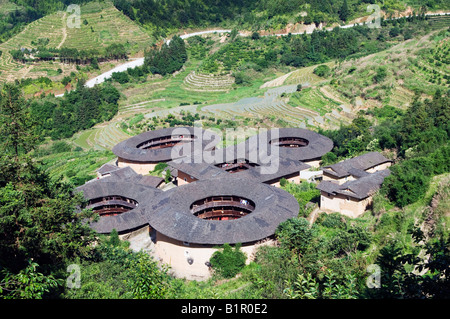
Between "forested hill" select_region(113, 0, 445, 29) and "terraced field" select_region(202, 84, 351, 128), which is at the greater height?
"forested hill" select_region(113, 0, 445, 29)

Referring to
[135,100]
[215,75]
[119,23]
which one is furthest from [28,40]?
[215,75]

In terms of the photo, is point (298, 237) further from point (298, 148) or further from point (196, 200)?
point (298, 148)

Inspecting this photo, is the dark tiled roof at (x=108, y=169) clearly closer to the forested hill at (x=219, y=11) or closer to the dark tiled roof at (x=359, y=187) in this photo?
the dark tiled roof at (x=359, y=187)

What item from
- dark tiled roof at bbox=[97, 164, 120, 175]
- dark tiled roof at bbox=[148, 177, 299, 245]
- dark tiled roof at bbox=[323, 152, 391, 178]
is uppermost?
dark tiled roof at bbox=[97, 164, 120, 175]

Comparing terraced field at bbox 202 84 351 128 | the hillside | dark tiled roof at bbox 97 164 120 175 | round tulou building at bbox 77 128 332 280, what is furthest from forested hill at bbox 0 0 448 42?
dark tiled roof at bbox 97 164 120 175

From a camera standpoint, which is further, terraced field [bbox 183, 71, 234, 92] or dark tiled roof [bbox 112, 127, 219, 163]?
terraced field [bbox 183, 71, 234, 92]

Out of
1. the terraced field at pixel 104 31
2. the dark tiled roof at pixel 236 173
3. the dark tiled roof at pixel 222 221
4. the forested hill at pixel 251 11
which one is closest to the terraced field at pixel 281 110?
the dark tiled roof at pixel 236 173

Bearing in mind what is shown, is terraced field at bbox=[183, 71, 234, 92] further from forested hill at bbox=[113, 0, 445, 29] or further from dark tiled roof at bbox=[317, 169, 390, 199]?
dark tiled roof at bbox=[317, 169, 390, 199]
